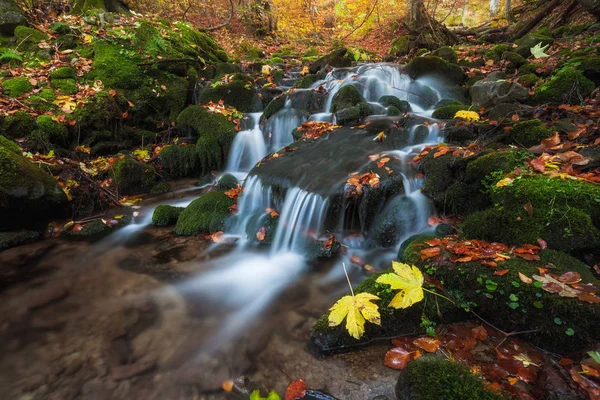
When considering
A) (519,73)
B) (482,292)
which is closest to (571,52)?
(519,73)

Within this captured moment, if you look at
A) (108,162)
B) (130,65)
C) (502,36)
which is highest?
(502,36)

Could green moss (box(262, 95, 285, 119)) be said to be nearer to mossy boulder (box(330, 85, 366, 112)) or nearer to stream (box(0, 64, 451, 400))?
mossy boulder (box(330, 85, 366, 112))

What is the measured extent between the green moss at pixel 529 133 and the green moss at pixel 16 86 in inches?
386

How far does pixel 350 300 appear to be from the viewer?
262cm

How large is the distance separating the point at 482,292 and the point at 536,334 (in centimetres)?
44

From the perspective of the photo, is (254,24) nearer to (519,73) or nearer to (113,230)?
(519,73)

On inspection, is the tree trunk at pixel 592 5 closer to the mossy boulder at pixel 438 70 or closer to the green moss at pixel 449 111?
the mossy boulder at pixel 438 70

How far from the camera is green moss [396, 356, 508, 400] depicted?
175 cm

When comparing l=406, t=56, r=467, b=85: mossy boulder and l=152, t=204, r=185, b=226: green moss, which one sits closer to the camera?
l=152, t=204, r=185, b=226: green moss

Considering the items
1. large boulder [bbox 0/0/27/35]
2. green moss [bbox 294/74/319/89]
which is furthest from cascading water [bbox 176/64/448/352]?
large boulder [bbox 0/0/27/35]

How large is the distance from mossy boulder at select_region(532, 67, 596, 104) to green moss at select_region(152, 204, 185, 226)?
6.90 meters

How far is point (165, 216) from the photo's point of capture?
5434mm

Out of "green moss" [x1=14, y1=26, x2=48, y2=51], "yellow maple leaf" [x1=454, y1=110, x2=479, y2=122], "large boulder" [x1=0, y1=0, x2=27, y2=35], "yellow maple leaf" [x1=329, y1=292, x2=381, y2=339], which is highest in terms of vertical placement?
"large boulder" [x1=0, y1=0, x2=27, y2=35]

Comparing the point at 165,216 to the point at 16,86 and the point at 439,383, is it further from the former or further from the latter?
the point at 16,86
